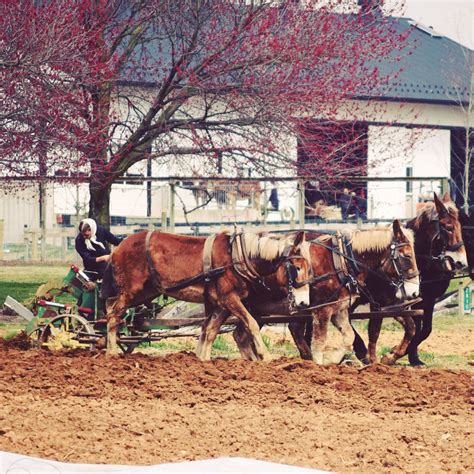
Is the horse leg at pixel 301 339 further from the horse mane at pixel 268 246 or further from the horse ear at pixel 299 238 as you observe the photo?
the horse ear at pixel 299 238

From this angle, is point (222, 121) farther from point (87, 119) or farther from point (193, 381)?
point (193, 381)

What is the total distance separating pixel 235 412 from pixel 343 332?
3.60 meters

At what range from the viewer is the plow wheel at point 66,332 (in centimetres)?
1376

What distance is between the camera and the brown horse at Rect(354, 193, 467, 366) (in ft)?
46.4

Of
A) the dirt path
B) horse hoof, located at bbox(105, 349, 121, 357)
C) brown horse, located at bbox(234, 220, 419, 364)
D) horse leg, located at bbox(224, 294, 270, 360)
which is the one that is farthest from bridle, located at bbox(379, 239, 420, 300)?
horse hoof, located at bbox(105, 349, 121, 357)

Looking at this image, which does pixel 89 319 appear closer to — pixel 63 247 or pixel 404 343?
pixel 404 343

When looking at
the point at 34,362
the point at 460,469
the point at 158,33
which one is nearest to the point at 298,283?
the point at 34,362

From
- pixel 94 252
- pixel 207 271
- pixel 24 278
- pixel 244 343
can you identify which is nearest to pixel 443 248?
pixel 244 343

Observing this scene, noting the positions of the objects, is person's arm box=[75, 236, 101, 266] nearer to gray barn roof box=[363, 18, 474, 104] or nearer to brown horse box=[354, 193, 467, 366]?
brown horse box=[354, 193, 467, 366]

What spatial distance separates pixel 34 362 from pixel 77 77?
687 cm

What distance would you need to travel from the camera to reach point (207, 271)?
13.4 meters

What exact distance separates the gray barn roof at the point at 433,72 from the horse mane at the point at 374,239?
2065 cm

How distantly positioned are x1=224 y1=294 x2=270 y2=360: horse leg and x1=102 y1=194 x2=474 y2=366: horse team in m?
0.01

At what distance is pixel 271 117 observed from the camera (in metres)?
19.3
